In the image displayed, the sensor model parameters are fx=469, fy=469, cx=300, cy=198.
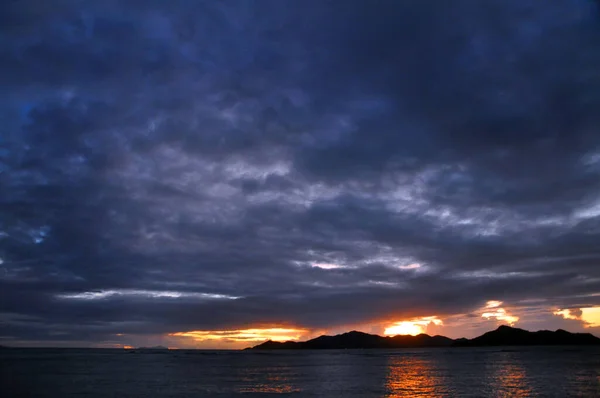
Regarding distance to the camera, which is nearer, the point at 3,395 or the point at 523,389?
the point at 3,395

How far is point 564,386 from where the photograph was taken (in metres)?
67.9

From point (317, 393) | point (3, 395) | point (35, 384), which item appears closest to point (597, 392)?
point (317, 393)

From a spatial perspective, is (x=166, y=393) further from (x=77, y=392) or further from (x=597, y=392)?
(x=597, y=392)

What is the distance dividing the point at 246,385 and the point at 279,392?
12.7m

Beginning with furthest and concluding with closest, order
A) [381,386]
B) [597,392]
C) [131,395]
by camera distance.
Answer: [381,386]
[131,395]
[597,392]

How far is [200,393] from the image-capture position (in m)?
65.5

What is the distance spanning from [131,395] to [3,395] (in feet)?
53.6

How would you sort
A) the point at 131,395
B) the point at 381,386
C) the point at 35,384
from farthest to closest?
the point at 35,384 < the point at 381,386 < the point at 131,395

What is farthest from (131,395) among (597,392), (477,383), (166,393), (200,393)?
(597,392)

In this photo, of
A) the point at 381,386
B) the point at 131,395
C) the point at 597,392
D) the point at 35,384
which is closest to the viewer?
the point at 597,392


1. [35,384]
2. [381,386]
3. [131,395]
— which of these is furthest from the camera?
[35,384]

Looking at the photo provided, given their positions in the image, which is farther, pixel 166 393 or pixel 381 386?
pixel 381 386

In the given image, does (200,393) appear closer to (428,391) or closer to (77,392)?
(77,392)

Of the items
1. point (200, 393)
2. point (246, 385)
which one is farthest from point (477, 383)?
point (200, 393)
